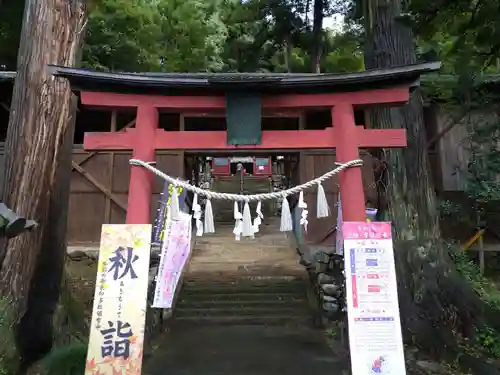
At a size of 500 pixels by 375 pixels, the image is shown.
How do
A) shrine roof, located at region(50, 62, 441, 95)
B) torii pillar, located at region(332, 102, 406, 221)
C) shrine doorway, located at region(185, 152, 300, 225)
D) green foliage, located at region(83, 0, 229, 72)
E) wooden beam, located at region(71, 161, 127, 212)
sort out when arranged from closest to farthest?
shrine roof, located at region(50, 62, 441, 95) < torii pillar, located at region(332, 102, 406, 221) < wooden beam, located at region(71, 161, 127, 212) < green foliage, located at region(83, 0, 229, 72) < shrine doorway, located at region(185, 152, 300, 225)

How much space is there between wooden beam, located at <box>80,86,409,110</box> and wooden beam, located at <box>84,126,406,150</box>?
14.7 inches

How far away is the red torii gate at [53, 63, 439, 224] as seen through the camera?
505 centimetres

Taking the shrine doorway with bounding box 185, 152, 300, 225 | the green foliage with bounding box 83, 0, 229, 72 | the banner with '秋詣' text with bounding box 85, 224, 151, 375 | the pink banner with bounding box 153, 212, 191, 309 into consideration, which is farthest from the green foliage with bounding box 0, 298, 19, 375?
the shrine doorway with bounding box 185, 152, 300, 225

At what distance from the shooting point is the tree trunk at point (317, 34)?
2106cm

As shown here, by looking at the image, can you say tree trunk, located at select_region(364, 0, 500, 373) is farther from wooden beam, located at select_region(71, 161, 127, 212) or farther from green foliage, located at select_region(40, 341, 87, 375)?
wooden beam, located at select_region(71, 161, 127, 212)

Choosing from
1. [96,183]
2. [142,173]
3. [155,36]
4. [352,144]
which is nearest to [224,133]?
[142,173]

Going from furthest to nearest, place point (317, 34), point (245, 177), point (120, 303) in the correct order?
1. point (245, 177)
2. point (317, 34)
3. point (120, 303)

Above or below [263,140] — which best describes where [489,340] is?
below

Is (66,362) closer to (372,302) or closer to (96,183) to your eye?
(372,302)

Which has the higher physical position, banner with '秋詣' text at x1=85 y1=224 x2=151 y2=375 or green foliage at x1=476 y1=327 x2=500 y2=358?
banner with '秋詣' text at x1=85 y1=224 x2=151 y2=375

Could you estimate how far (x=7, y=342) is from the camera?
533cm

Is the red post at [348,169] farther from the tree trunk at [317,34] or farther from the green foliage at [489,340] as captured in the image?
the tree trunk at [317,34]

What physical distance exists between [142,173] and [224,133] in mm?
1174

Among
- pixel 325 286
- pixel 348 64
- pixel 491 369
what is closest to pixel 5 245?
pixel 325 286
